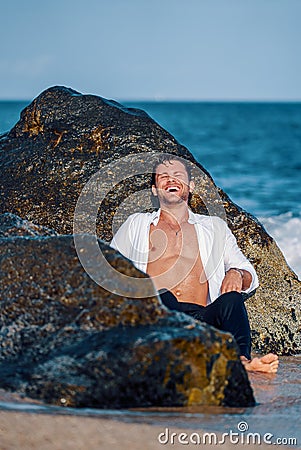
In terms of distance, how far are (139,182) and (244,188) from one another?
1192 centimetres

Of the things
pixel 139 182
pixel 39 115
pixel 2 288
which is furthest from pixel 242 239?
pixel 2 288

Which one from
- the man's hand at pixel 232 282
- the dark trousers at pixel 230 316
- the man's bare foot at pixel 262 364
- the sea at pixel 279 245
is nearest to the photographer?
the sea at pixel 279 245

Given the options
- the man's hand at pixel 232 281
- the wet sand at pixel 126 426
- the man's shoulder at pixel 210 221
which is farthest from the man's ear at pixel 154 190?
the wet sand at pixel 126 426

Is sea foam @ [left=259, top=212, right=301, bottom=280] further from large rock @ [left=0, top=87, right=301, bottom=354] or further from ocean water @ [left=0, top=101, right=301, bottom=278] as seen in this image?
large rock @ [left=0, top=87, right=301, bottom=354]

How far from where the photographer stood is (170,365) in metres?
3.35

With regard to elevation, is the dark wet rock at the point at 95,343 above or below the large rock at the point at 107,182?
below

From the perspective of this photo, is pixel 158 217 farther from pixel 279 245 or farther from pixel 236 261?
pixel 279 245

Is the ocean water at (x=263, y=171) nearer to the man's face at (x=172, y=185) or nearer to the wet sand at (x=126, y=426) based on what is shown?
the man's face at (x=172, y=185)

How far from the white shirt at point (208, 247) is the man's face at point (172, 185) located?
0.55ft

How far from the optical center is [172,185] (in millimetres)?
5316

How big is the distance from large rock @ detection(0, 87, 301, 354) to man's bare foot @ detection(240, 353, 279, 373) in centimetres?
118

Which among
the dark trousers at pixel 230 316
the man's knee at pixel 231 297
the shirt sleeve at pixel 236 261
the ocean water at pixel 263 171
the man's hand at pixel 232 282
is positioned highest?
the ocean water at pixel 263 171

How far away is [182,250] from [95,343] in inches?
75.2

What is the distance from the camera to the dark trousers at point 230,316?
14.9 feet
